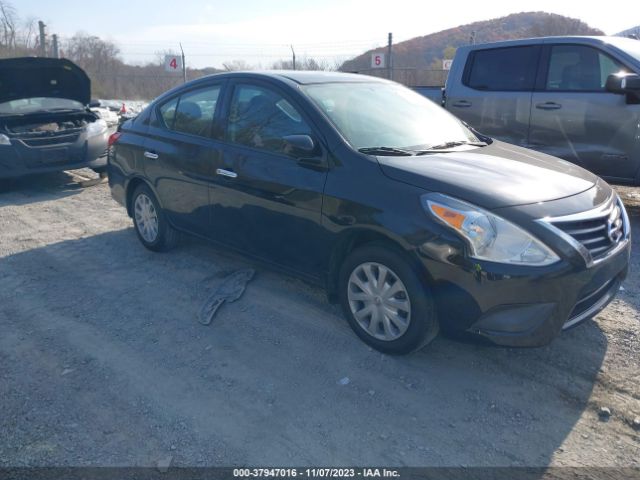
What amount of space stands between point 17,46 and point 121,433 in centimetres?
2724

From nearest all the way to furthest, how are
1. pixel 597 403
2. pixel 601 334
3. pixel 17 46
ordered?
pixel 597 403, pixel 601 334, pixel 17 46

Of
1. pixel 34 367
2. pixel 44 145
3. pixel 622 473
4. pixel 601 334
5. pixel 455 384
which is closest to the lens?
pixel 622 473

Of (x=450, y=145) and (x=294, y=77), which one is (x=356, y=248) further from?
(x=294, y=77)

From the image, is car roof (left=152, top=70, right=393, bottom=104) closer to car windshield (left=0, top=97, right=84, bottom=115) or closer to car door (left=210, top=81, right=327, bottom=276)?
car door (left=210, top=81, right=327, bottom=276)

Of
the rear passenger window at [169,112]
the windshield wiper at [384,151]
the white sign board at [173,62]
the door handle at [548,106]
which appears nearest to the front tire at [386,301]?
the windshield wiper at [384,151]

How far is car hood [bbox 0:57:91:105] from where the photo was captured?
7.88 m

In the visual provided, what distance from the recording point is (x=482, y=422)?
284 cm

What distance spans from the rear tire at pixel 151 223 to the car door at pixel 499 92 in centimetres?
416

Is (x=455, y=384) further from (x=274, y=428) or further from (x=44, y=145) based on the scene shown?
(x=44, y=145)

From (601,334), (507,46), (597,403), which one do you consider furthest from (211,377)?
(507,46)

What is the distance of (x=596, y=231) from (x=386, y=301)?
1300mm

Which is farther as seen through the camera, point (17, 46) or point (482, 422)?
point (17, 46)

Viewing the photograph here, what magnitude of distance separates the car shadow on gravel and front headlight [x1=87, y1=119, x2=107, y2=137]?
4544mm

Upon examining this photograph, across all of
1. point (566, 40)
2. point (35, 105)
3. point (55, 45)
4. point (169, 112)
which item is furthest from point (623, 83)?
point (55, 45)
